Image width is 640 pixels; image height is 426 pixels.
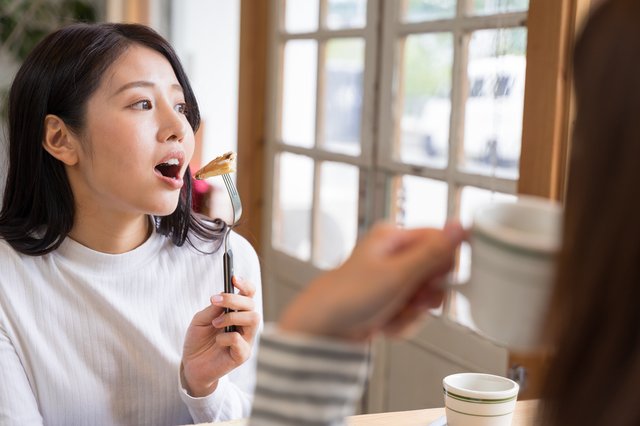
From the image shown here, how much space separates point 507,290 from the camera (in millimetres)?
457

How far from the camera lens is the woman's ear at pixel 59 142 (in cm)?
123

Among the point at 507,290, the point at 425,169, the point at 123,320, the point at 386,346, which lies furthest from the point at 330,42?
the point at 507,290

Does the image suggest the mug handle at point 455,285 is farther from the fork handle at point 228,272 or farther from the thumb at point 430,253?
the fork handle at point 228,272

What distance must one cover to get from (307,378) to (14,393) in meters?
0.79

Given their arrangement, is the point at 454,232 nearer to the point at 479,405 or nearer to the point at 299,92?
the point at 479,405

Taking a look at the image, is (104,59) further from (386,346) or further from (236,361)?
(386,346)

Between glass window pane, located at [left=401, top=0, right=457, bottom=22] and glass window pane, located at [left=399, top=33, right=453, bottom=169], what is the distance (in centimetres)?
5

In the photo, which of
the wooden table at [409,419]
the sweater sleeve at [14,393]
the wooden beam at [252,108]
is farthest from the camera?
the wooden beam at [252,108]

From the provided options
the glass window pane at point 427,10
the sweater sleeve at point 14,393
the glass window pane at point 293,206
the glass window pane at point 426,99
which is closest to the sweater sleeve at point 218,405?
the sweater sleeve at point 14,393

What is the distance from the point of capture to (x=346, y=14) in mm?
2307

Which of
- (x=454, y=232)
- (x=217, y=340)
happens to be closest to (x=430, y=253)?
(x=454, y=232)

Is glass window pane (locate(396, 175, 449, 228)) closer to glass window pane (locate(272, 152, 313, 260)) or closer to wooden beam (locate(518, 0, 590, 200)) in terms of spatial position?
wooden beam (locate(518, 0, 590, 200))

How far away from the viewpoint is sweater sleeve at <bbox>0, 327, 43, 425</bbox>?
3.52ft

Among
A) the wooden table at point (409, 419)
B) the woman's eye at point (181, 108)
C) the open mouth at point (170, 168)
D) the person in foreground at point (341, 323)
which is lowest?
the wooden table at point (409, 419)
